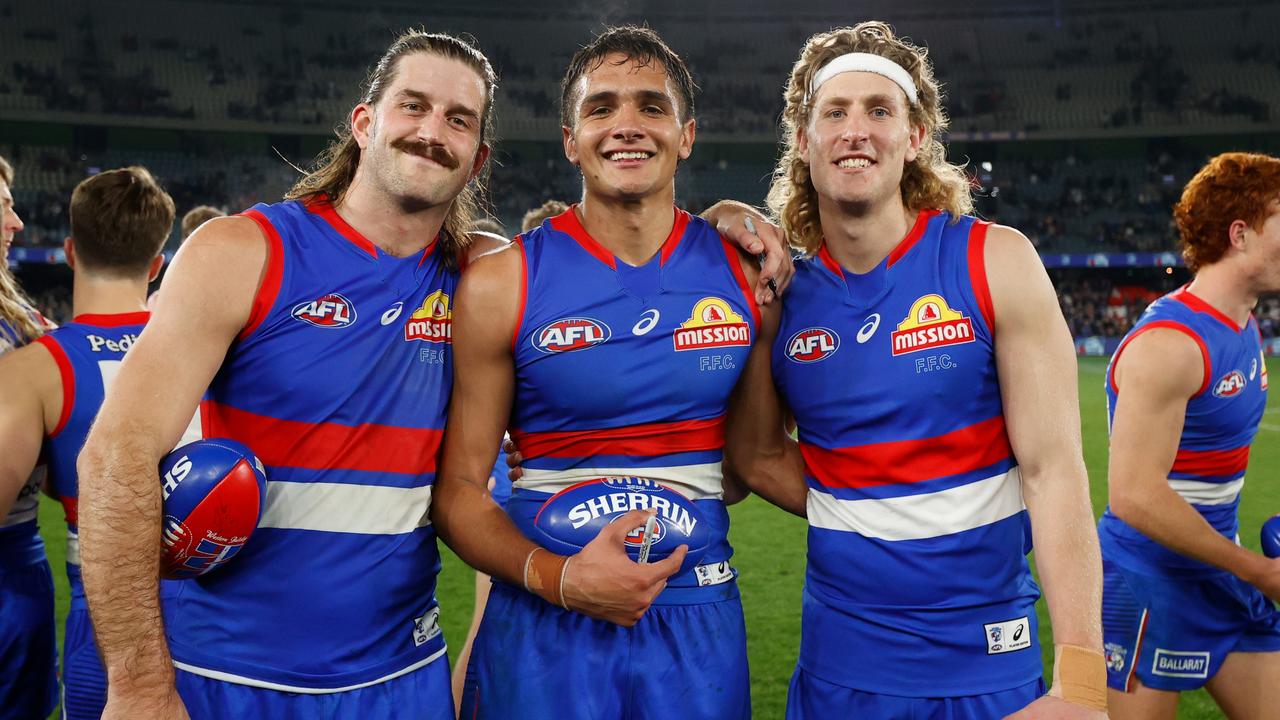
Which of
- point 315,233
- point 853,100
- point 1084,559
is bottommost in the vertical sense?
point 1084,559

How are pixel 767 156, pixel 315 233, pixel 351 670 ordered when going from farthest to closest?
1. pixel 767 156
2. pixel 315 233
3. pixel 351 670

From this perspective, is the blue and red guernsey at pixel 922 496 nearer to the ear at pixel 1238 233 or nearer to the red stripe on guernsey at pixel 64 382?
the ear at pixel 1238 233

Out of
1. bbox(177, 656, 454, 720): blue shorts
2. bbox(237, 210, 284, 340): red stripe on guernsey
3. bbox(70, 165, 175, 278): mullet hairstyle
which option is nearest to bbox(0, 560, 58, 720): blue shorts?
bbox(70, 165, 175, 278): mullet hairstyle

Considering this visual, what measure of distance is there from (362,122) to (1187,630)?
11.2 feet

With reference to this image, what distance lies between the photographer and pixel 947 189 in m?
3.12

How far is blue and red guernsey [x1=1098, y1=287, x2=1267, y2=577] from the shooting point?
371cm

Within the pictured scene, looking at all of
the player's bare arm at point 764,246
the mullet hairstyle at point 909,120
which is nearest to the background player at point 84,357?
the player's bare arm at point 764,246

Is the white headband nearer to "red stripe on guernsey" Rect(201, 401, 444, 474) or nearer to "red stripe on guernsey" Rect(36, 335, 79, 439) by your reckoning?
"red stripe on guernsey" Rect(201, 401, 444, 474)

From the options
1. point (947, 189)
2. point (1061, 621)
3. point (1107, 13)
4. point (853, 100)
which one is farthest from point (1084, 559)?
point (1107, 13)

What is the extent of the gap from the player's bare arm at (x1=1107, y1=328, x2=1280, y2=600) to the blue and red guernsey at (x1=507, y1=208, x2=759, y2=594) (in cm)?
163

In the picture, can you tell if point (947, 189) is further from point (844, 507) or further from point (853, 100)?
point (844, 507)

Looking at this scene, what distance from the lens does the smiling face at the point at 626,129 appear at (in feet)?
9.52

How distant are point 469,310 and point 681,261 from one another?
640 millimetres

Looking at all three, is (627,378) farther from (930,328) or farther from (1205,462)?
(1205,462)
